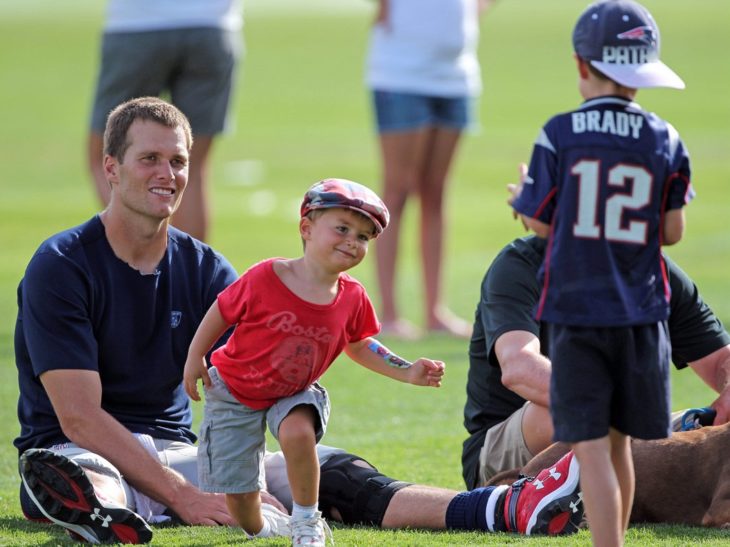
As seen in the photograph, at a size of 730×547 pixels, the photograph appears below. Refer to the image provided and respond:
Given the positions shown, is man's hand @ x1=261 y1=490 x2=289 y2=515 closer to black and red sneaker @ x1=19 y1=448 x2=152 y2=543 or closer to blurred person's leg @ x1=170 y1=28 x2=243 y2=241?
black and red sneaker @ x1=19 y1=448 x2=152 y2=543

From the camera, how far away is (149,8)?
7.70m

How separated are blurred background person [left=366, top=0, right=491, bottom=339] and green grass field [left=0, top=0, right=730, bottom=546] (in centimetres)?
54

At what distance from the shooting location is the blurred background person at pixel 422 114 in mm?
8492

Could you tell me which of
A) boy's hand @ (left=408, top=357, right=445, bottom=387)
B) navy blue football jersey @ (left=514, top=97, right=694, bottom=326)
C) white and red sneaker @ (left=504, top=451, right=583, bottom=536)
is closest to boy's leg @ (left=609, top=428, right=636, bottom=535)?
navy blue football jersey @ (left=514, top=97, right=694, bottom=326)

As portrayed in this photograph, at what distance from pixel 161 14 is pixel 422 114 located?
5.58 ft

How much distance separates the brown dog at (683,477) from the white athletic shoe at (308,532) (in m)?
1.01

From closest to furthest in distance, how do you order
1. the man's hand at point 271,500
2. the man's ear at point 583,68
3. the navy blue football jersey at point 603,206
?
the navy blue football jersey at point 603,206, the man's ear at point 583,68, the man's hand at point 271,500

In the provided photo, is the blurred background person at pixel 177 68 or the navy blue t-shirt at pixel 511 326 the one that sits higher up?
the blurred background person at pixel 177 68

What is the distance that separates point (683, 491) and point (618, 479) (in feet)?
2.54

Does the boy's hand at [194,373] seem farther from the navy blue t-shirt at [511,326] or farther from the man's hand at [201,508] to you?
the navy blue t-shirt at [511,326]

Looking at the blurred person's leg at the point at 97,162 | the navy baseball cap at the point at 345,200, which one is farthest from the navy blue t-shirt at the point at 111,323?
the blurred person's leg at the point at 97,162

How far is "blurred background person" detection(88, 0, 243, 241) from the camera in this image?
25.2 feet

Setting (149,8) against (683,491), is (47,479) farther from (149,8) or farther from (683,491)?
(149,8)

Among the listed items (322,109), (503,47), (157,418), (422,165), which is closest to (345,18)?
(503,47)
